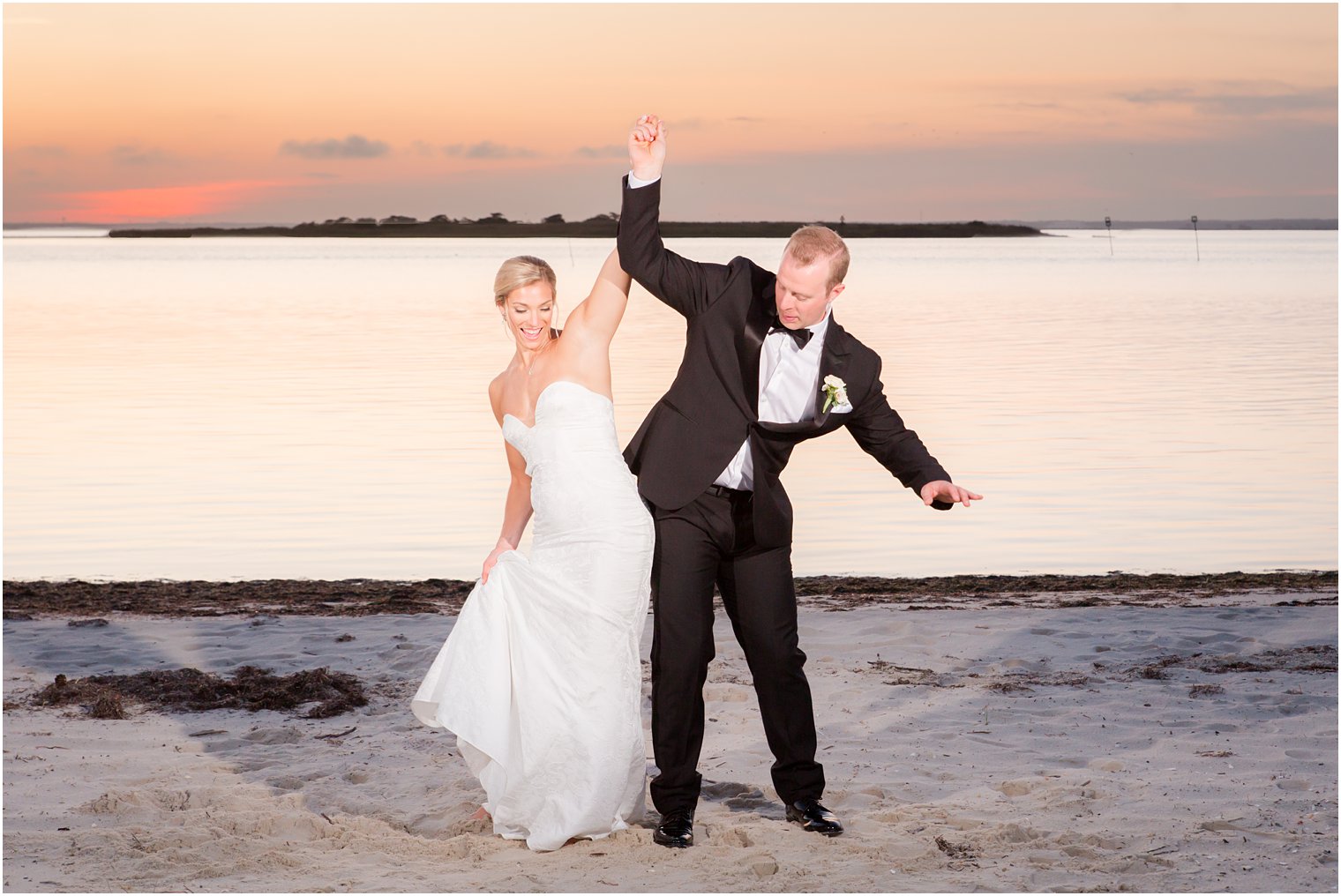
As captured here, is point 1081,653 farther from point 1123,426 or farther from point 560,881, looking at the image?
point 1123,426

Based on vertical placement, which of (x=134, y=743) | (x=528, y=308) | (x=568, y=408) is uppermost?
(x=528, y=308)

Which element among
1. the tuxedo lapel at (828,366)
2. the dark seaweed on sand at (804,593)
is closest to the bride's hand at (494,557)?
the tuxedo lapel at (828,366)

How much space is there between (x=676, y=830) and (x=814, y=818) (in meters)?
0.50

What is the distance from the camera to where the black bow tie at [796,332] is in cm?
488

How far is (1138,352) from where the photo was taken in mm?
26438

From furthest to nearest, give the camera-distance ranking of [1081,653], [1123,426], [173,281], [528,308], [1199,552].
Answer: [173,281]
[1123,426]
[1199,552]
[1081,653]
[528,308]

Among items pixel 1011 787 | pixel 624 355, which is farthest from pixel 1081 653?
pixel 624 355

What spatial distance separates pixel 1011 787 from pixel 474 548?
669 cm

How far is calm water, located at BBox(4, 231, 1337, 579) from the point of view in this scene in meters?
11.7

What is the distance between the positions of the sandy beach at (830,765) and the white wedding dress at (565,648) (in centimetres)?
23

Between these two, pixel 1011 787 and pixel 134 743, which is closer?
pixel 1011 787

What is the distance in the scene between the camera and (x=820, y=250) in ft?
15.0

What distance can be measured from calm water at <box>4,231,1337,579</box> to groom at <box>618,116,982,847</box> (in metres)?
5.83

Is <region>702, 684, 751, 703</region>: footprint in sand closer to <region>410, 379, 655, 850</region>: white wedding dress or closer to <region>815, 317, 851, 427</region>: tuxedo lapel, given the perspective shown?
<region>410, 379, 655, 850</region>: white wedding dress
